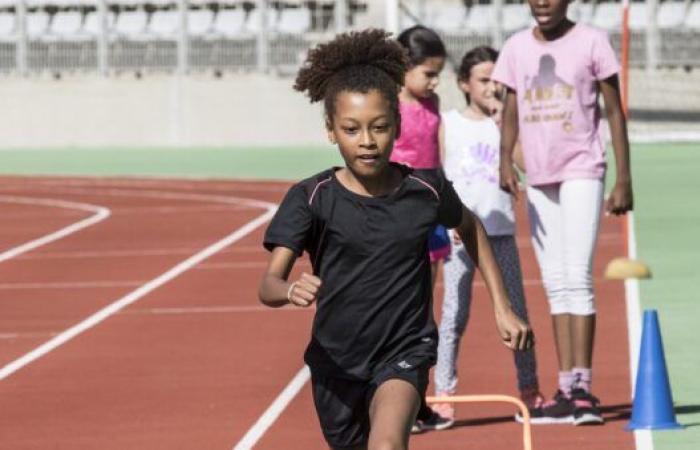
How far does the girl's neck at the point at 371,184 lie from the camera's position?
6.84 meters

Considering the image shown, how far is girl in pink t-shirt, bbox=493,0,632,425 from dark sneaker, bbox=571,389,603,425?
0.01 metres

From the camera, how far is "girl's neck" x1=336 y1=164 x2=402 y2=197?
22.4 feet

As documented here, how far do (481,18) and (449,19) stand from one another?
0.66 metres

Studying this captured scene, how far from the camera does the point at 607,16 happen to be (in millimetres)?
38094

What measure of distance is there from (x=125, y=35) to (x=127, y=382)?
1089 inches

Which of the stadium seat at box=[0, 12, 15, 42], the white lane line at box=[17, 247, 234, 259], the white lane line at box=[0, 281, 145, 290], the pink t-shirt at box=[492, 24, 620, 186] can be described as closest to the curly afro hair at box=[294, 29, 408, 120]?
the pink t-shirt at box=[492, 24, 620, 186]

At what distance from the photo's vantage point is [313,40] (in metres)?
37.7

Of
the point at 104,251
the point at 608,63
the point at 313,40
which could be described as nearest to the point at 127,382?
the point at 608,63

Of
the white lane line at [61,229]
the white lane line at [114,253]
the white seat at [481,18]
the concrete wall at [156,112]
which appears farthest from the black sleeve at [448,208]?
the white seat at [481,18]

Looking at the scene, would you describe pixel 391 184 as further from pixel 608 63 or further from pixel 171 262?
pixel 171 262

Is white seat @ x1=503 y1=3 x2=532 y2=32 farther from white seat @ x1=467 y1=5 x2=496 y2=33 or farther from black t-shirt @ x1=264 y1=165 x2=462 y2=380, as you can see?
black t-shirt @ x1=264 y1=165 x2=462 y2=380

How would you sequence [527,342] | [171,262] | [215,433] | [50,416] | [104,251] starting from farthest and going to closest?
[104,251] < [171,262] < [50,416] < [215,433] < [527,342]

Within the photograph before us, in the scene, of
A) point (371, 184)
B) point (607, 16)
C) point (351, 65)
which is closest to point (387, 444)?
point (371, 184)

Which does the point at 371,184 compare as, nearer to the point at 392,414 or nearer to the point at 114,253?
the point at 392,414
